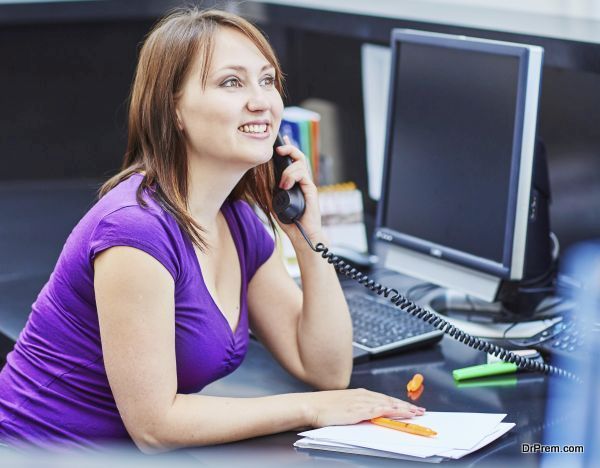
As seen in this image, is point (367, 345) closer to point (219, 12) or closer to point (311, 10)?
point (219, 12)

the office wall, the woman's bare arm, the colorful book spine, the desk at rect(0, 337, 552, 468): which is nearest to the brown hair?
the woman's bare arm

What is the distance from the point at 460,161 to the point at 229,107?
52 centimetres

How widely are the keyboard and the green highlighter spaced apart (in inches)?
5.2

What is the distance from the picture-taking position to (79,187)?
9.37 ft

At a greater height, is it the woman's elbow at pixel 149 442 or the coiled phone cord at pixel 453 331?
the coiled phone cord at pixel 453 331

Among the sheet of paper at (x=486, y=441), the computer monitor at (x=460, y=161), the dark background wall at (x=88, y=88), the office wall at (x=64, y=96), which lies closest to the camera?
the sheet of paper at (x=486, y=441)

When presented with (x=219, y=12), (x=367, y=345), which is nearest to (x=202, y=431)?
(x=367, y=345)

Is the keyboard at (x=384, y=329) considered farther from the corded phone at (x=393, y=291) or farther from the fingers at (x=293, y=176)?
the fingers at (x=293, y=176)

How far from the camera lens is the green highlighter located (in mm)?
1553

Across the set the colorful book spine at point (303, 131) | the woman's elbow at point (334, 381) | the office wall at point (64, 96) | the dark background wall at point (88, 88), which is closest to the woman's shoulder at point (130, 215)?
the woman's elbow at point (334, 381)

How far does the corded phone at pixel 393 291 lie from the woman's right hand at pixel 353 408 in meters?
0.23

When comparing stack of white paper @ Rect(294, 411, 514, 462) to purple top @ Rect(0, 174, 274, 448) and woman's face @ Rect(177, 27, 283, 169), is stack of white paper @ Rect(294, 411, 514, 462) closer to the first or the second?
purple top @ Rect(0, 174, 274, 448)

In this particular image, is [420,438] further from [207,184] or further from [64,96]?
[64,96]

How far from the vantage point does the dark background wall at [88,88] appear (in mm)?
2604
